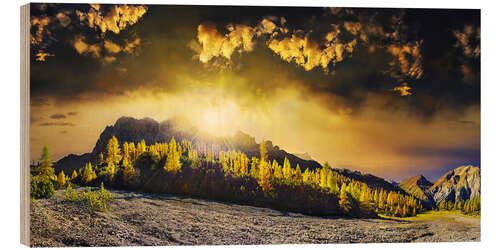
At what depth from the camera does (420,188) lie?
36.6 feet

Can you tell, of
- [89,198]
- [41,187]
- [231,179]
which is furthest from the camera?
[231,179]

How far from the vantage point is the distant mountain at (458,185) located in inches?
440

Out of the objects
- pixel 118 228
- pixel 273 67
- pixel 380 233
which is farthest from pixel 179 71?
pixel 380 233

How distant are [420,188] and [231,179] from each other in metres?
4.20

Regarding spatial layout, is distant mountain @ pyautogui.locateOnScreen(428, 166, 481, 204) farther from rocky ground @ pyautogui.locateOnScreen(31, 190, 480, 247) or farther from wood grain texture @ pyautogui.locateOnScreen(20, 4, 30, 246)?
wood grain texture @ pyautogui.locateOnScreen(20, 4, 30, 246)

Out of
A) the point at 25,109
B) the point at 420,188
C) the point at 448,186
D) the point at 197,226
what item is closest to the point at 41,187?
the point at 25,109

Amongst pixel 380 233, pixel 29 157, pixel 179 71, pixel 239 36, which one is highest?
pixel 239 36

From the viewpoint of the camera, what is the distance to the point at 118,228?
9.77m

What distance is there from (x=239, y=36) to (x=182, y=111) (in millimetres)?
1991

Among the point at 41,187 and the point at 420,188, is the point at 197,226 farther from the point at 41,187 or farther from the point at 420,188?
the point at 420,188

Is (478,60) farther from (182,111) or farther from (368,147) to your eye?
(182,111)

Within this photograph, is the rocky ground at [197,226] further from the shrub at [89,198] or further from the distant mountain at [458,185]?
the distant mountain at [458,185]

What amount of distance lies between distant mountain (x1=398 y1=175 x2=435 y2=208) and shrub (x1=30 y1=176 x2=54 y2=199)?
24.1ft

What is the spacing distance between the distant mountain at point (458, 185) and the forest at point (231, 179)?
2.43 ft
